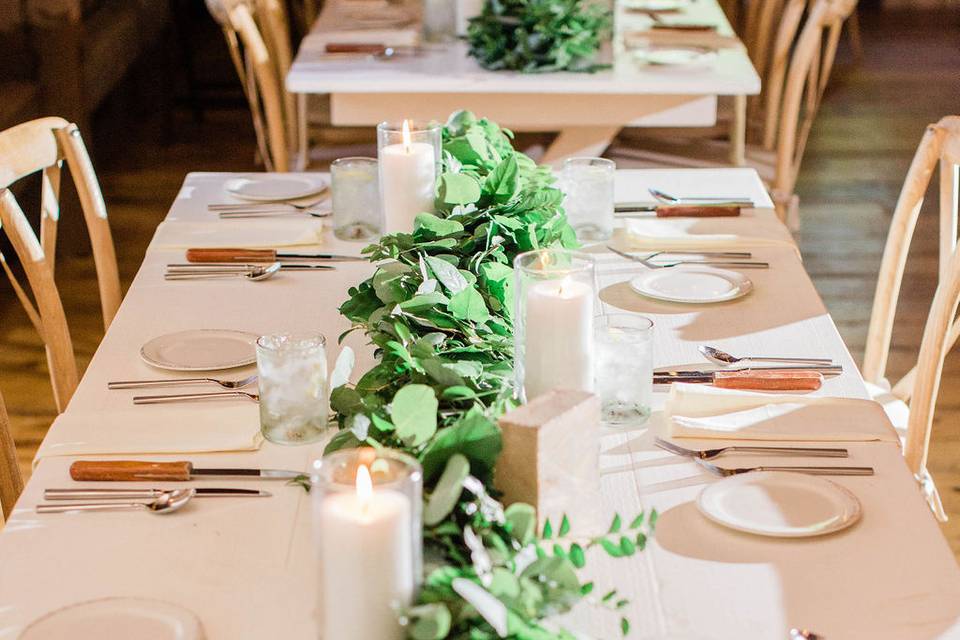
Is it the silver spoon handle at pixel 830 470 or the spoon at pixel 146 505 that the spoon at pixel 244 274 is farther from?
the silver spoon handle at pixel 830 470

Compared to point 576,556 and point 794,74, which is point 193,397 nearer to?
point 576,556

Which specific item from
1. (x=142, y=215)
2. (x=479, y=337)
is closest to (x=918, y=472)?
(x=479, y=337)

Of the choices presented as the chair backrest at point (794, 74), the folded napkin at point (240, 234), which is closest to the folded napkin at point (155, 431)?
the folded napkin at point (240, 234)

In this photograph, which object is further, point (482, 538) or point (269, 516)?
point (269, 516)

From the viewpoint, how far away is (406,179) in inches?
69.8

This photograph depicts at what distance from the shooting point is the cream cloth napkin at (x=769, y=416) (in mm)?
1339

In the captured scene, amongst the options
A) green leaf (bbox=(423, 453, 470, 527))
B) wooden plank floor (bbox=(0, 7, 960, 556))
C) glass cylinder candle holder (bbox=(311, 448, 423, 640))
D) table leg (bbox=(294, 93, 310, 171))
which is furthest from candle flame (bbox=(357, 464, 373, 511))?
table leg (bbox=(294, 93, 310, 171))

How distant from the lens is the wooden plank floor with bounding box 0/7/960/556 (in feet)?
10.7

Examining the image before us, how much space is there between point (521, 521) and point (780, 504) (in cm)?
37

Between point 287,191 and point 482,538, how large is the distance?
1.42 metres

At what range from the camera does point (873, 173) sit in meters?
5.09

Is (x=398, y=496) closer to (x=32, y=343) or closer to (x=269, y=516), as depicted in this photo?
(x=269, y=516)

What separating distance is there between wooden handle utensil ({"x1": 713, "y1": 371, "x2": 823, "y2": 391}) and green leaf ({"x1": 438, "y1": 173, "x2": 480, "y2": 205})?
39cm

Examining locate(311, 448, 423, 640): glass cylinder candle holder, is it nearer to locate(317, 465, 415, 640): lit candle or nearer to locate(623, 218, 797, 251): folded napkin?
locate(317, 465, 415, 640): lit candle
